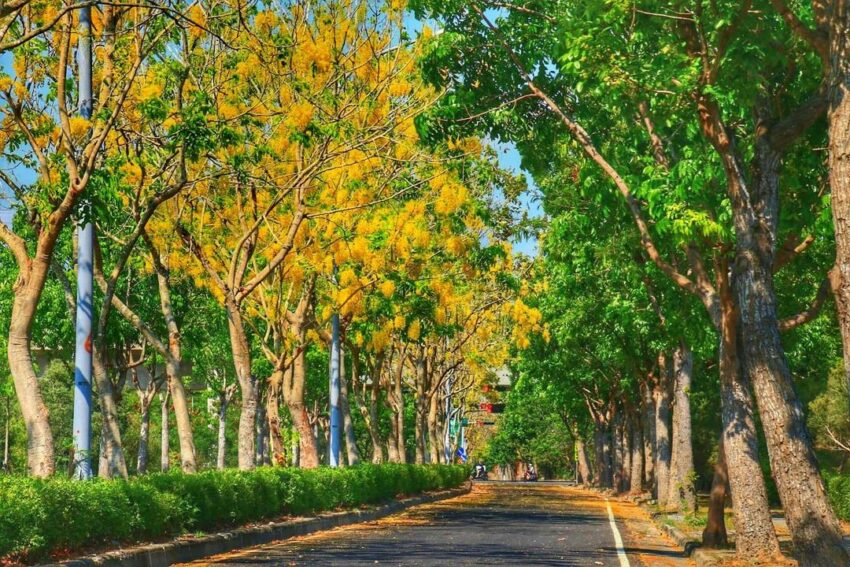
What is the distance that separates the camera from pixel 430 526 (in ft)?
78.4

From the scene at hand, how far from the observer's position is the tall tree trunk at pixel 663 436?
3161 cm

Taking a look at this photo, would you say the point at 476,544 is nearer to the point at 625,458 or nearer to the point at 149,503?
the point at 149,503

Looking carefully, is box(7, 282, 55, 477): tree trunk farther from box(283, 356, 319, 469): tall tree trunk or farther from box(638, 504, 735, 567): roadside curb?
box(283, 356, 319, 469): tall tree trunk

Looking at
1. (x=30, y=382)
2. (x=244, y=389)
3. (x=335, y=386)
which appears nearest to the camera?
(x=30, y=382)

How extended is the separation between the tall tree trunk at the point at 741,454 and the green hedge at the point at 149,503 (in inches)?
266

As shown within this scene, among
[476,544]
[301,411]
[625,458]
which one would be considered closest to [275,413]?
[301,411]

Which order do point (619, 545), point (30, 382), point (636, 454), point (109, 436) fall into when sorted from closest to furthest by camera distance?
point (30, 382) < point (109, 436) < point (619, 545) < point (636, 454)

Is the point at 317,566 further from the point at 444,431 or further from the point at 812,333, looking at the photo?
the point at 444,431

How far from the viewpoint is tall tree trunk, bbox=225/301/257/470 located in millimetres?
21688

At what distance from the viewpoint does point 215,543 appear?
642 inches

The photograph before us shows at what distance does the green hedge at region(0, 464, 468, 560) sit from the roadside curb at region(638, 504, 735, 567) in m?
6.45

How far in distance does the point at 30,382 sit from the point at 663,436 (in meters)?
22.6

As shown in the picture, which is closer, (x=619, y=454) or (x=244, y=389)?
(x=244, y=389)

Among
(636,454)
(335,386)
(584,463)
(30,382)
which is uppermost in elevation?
(335,386)
